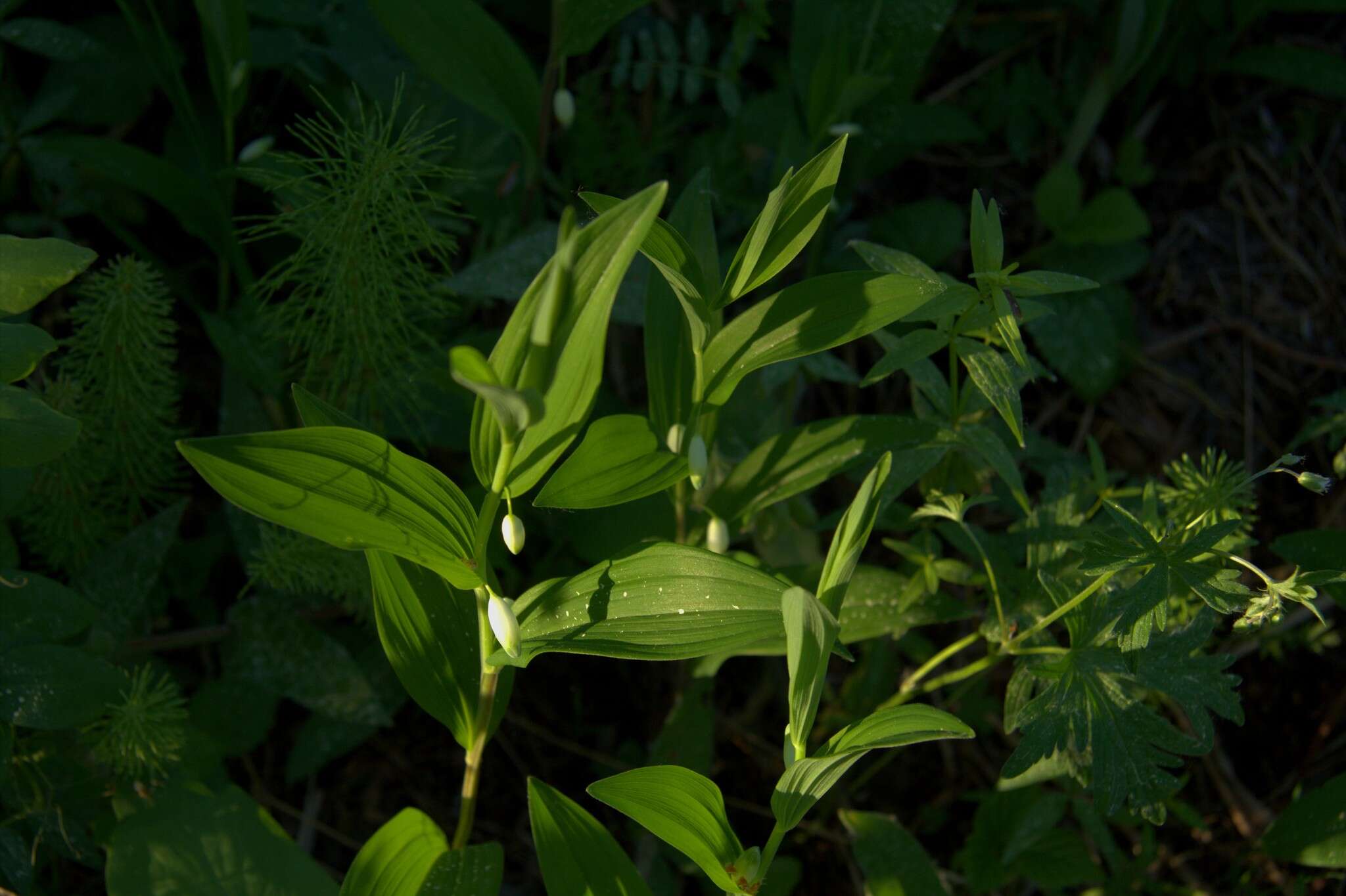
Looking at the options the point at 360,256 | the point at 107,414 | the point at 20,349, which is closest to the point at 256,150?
the point at 360,256

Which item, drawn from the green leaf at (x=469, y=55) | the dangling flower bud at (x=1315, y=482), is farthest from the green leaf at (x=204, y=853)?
the dangling flower bud at (x=1315, y=482)

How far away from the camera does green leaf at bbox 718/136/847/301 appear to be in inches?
40.0

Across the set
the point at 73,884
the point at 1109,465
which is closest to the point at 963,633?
the point at 1109,465

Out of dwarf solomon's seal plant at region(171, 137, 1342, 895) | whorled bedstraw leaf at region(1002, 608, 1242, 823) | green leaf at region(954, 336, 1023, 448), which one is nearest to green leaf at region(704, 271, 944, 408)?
dwarf solomon's seal plant at region(171, 137, 1342, 895)

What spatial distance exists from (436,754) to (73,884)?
1.91ft

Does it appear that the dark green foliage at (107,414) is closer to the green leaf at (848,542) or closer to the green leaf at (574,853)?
the green leaf at (574,853)

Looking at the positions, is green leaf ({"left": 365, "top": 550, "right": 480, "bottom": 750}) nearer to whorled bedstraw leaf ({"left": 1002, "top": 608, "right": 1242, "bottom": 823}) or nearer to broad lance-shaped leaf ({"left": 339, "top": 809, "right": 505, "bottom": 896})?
broad lance-shaped leaf ({"left": 339, "top": 809, "right": 505, "bottom": 896})

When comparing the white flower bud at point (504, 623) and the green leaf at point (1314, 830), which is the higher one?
the white flower bud at point (504, 623)

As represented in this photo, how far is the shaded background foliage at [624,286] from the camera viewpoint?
154 cm

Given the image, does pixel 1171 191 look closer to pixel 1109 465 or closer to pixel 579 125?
pixel 1109 465

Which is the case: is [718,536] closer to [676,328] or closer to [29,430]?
[676,328]

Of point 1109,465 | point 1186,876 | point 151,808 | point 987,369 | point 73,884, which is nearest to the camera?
point 987,369

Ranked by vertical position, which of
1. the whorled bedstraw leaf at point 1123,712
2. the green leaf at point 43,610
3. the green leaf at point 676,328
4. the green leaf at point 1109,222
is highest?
the green leaf at point 676,328

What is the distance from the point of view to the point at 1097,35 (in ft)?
7.42
